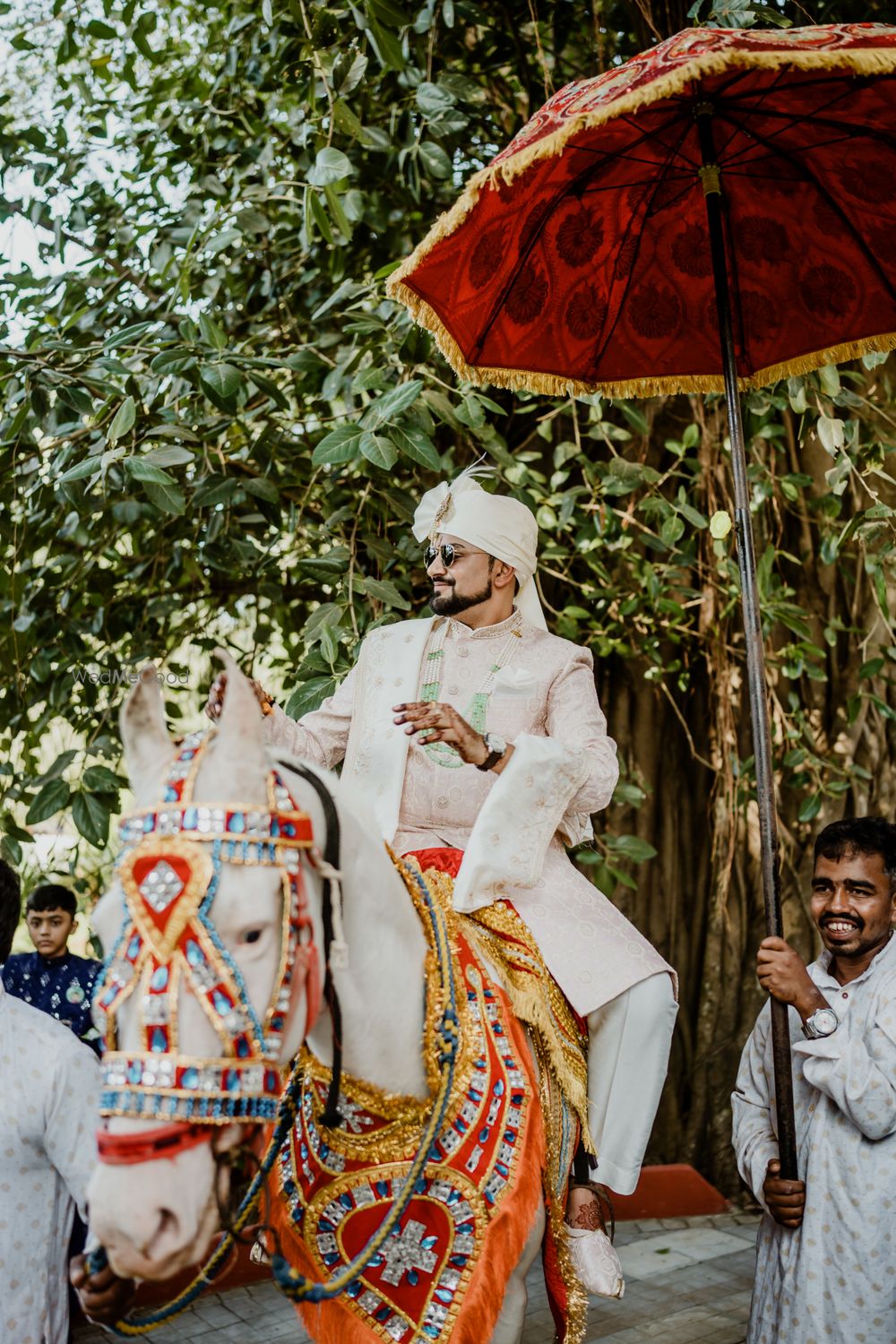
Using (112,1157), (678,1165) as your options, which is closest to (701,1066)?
(678,1165)

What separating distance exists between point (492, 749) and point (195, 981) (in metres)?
0.93

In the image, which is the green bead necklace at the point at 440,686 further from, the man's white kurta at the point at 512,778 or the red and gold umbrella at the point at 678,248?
the red and gold umbrella at the point at 678,248

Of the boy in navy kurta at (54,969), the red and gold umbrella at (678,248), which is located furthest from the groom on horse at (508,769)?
the boy in navy kurta at (54,969)

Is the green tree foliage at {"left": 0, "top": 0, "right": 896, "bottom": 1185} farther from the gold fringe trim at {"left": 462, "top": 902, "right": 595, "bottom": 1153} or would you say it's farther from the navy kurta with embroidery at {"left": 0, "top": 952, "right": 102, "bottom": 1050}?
the gold fringe trim at {"left": 462, "top": 902, "right": 595, "bottom": 1153}

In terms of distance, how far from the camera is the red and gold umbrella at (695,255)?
7.97 feet

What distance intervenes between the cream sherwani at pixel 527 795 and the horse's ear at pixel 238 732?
810mm

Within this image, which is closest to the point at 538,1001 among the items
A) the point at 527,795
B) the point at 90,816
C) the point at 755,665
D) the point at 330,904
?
the point at 527,795

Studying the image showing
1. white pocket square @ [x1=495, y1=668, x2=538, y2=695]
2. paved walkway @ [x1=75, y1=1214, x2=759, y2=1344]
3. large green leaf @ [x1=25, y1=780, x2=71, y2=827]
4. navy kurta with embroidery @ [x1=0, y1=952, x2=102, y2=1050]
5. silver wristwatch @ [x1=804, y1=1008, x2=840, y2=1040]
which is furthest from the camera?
navy kurta with embroidery @ [x1=0, y1=952, x2=102, y2=1050]

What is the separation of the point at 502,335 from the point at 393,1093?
195cm

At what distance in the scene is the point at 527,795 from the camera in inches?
85.5

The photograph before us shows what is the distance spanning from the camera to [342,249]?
4.13 m

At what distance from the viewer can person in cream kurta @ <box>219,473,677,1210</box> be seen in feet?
7.14

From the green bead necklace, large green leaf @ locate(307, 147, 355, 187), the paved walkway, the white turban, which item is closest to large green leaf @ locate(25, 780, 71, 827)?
the green bead necklace

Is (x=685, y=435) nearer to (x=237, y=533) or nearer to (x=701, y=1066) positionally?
(x=237, y=533)
